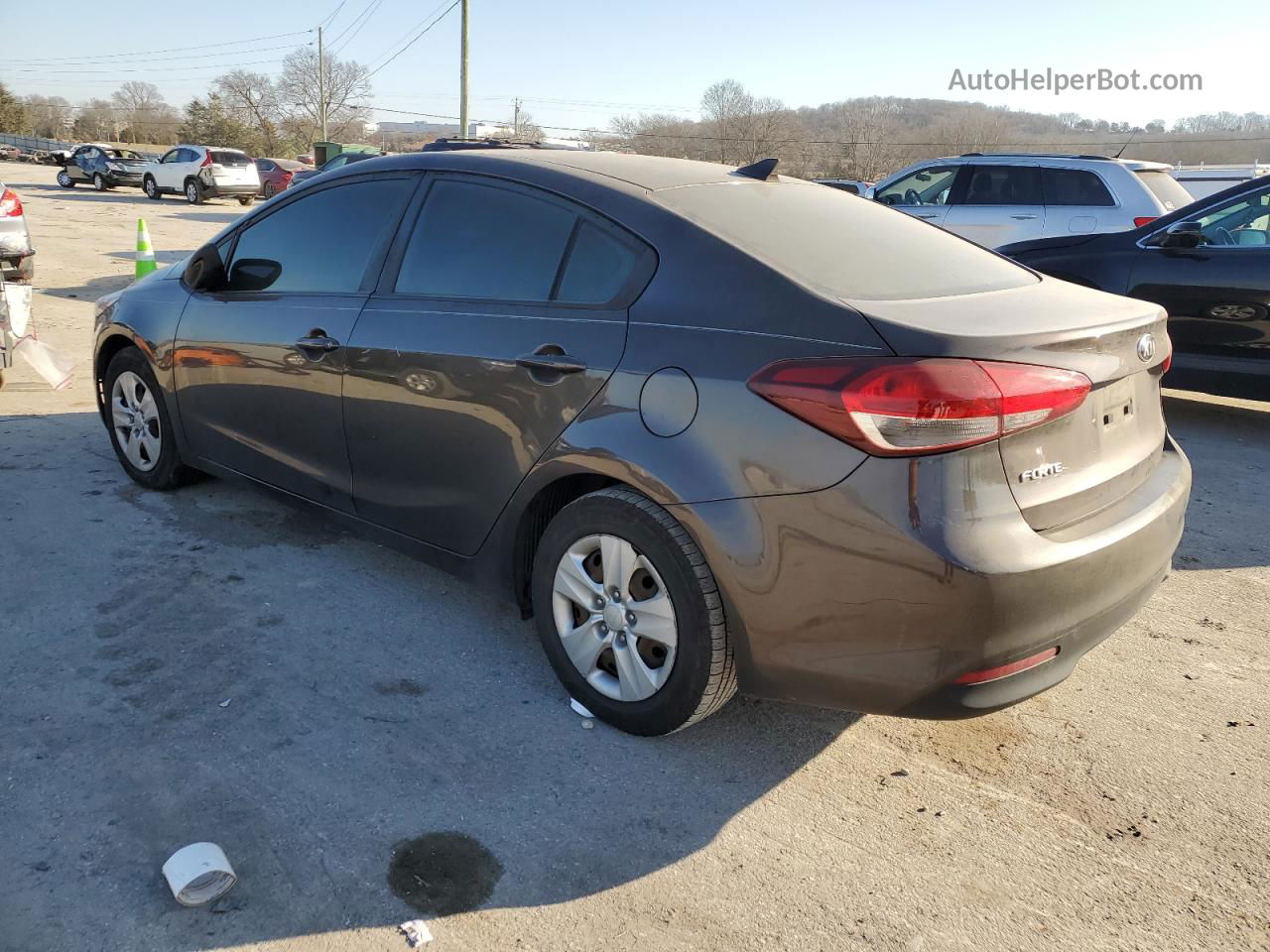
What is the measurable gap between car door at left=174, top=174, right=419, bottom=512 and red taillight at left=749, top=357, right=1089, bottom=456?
1.98 metres

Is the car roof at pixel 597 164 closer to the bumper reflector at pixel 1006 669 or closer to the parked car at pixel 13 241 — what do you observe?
the bumper reflector at pixel 1006 669

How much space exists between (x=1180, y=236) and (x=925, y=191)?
17.2ft

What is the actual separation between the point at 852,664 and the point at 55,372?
6.72 metres

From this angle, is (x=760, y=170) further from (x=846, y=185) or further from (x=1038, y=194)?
(x=1038, y=194)

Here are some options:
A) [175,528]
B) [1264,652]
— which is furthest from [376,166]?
[1264,652]

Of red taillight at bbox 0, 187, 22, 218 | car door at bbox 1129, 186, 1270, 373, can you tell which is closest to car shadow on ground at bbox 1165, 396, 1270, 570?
car door at bbox 1129, 186, 1270, 373

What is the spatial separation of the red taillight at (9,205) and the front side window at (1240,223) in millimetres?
9324

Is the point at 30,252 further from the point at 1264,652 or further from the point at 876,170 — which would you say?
the point at 876,170

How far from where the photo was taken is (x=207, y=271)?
441cm

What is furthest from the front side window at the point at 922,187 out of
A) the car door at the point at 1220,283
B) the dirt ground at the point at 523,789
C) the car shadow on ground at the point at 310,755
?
the car shadow on ground at the point at 310,755

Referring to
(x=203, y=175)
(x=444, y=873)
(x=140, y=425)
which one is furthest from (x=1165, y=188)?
(x=203, y=175)

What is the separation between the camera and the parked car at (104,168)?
3272 cm

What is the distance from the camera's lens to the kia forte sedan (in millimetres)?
2373

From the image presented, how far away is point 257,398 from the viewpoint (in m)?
4.07
